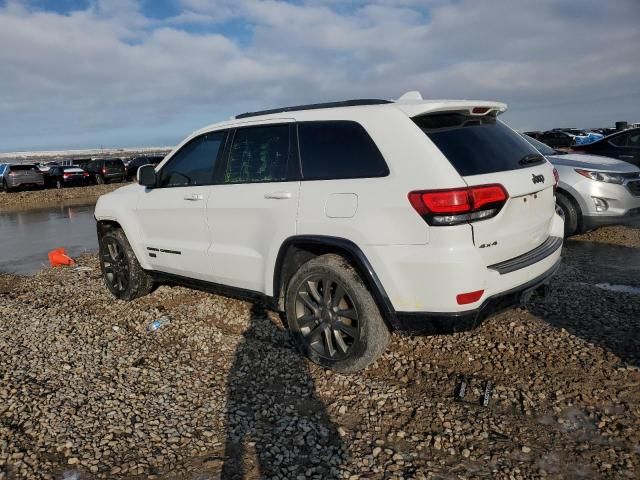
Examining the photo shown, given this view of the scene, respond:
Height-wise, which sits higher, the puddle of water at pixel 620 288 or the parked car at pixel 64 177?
the parked car at pixel 64 177

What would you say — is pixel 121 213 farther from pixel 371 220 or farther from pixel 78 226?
pixel 78 226

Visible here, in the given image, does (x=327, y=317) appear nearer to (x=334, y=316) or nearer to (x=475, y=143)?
(x=334, y=316)

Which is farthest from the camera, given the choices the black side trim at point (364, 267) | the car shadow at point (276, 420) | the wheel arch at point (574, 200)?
the wheel arch at point (574, 200)

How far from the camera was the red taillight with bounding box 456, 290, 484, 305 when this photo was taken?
304 cm

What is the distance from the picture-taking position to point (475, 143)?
3.36 meters

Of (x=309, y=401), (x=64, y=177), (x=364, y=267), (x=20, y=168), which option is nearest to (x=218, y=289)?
(x=309, y=401)

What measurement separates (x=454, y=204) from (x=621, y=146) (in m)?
8.20

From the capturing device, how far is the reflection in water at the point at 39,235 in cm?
911

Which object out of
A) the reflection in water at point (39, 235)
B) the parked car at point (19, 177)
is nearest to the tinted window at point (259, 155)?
the reflection in water at point (39, 235)

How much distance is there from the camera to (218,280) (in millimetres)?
4410

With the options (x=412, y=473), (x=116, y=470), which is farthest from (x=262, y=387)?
(x=412, y=473)

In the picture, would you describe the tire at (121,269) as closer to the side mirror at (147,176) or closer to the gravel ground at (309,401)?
Answer: the gravel ground at (309,401)

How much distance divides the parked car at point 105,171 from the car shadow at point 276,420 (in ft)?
92.1

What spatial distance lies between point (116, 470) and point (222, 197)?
7.11 ft
